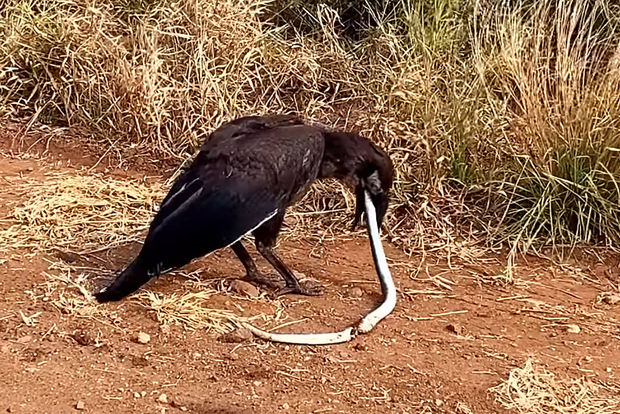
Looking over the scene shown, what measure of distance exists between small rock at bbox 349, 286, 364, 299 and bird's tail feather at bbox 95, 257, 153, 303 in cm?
84

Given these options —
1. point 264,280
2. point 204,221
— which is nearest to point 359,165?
point 264,280

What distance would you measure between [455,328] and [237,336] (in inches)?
32.5

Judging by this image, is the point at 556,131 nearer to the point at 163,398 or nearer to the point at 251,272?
the point at 251,272

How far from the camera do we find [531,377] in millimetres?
3398

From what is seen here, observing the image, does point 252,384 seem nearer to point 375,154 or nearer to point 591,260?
point 375,154

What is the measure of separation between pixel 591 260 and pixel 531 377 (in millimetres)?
1217

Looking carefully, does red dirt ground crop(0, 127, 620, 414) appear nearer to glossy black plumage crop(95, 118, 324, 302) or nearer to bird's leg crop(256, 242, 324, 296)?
bird's leg crop(256, 242, 324, 296)

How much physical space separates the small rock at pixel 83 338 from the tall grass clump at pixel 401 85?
5.30 ft

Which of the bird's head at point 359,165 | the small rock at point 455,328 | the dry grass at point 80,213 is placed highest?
the bird's head at point 359,165

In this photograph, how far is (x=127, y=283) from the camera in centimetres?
373

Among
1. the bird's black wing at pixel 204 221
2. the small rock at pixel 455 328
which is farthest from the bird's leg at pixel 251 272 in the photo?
the small rock at pixel 455 328

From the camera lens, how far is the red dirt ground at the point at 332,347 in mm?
3246

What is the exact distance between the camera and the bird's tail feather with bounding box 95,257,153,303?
370cm

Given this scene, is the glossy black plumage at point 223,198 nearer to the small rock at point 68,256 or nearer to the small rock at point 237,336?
the small rock at point 237,336
